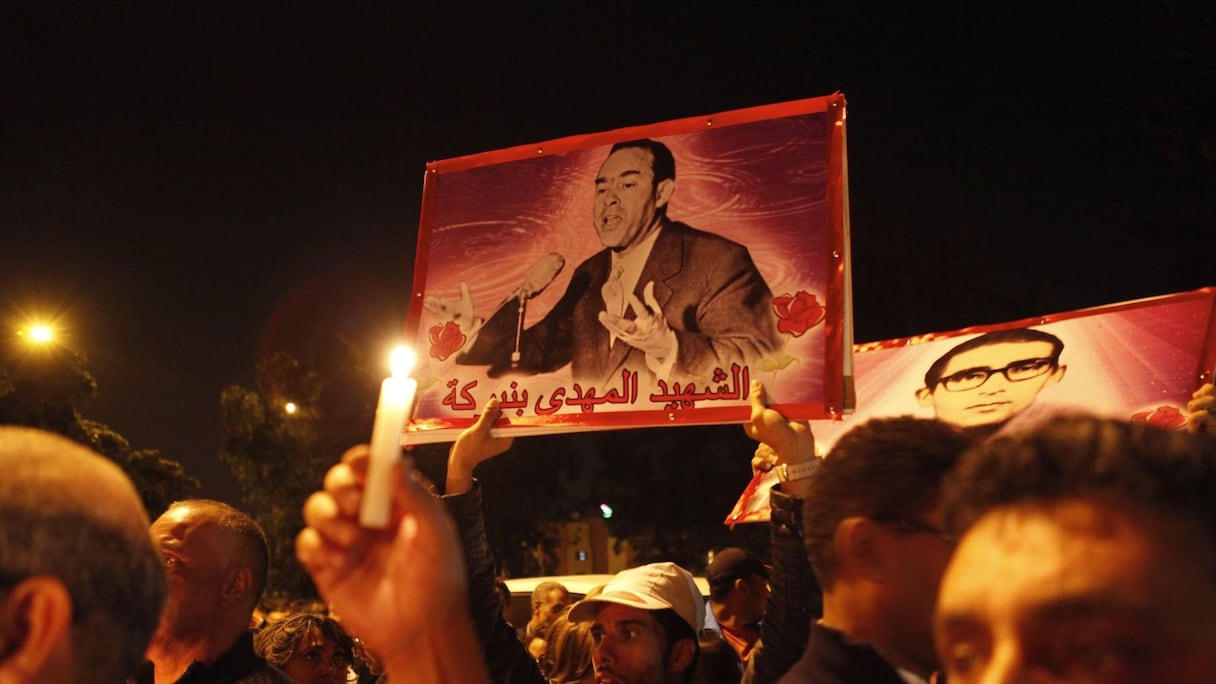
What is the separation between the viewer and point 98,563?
1.71 m

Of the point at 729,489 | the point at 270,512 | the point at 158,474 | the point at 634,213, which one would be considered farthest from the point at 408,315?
the point at 270,512

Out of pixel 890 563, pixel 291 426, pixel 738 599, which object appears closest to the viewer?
pixel 890 563

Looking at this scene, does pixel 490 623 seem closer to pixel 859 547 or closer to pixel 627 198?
pixel 859 547

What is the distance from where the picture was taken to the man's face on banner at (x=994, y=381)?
15.5 feet

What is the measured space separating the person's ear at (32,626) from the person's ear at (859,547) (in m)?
1.50

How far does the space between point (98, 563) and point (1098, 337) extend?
4.28 m

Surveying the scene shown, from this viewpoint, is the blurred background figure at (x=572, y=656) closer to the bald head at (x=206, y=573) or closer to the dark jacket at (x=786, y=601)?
→ the bald head at (x=206, y=573)

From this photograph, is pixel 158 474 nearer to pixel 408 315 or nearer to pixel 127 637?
pixel 408 315

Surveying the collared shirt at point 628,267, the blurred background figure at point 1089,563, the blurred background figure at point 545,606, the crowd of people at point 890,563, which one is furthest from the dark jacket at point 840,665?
the blurred background figure at point 545,606

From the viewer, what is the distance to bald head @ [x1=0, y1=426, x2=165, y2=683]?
165cm

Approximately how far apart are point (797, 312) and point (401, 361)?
8.15ft

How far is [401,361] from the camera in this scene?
5.22ft

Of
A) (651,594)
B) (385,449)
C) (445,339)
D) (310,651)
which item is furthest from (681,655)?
(385,449)

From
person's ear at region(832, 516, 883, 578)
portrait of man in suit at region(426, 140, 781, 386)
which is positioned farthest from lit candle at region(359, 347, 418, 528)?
portrait of man in suit at region(426, 140, 781, 386)
